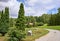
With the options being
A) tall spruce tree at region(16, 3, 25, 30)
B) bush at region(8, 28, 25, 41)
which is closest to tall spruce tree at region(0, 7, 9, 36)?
tall spruce tree at region(16, 3, 25, 30)

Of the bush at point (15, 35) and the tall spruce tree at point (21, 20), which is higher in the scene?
the tall spruce tree at point (21, 20)

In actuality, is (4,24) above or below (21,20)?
below

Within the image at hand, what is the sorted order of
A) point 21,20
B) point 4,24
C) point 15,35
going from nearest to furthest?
point 15,35, point 21,20, point 4,24

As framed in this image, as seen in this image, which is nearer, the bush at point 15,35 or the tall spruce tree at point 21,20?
the bush at point 15,35

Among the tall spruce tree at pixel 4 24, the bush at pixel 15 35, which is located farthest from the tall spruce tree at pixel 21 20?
the tall spruce tree at pixel 4 24

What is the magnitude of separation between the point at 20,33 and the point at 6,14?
12.0 metres

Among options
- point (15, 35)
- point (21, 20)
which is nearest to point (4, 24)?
point (21, 20)

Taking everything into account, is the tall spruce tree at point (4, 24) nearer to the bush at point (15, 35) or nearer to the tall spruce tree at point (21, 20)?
the tall spruce tree at point (21, 20)

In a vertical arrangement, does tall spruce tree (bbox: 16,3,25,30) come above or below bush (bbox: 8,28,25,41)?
above

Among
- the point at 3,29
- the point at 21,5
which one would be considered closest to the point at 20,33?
the point at 21,5

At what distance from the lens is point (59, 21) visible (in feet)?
225

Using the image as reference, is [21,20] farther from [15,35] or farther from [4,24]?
[4,24]

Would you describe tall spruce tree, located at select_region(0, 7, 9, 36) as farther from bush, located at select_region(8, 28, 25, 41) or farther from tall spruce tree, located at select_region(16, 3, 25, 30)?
bush, located at select_region(8, 28, 25, 41)

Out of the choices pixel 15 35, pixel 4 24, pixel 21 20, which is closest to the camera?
pixel 15 35
